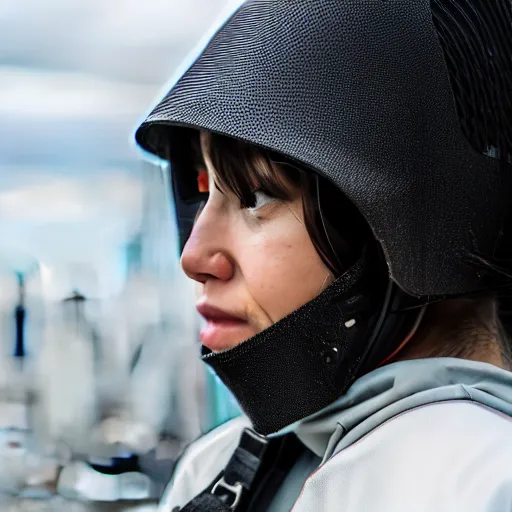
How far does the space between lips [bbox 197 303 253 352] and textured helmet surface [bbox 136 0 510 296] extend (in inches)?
7.5

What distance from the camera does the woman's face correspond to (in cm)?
78

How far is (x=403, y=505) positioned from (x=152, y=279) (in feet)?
4.12

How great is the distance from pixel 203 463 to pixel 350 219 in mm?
479

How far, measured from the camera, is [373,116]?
0.74m

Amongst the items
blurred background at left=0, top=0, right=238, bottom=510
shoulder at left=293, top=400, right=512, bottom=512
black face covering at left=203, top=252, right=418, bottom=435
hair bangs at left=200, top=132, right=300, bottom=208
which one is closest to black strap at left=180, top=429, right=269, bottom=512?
black face covering at left=203, top=252, right=418, bottom=435

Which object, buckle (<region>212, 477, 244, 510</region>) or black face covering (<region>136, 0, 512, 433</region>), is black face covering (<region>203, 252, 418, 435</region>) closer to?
black face covering (<region>136, 0, 512, 433</region>)

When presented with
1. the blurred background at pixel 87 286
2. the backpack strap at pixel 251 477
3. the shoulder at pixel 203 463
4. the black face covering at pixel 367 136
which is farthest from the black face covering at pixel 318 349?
the blurred background at pixel 87 286

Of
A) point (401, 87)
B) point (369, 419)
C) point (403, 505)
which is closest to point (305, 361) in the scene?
point (369, 419)

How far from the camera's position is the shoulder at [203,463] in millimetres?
1019

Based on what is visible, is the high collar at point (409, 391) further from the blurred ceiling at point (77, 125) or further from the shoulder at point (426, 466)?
the blurred ceiling at point (77, 125)

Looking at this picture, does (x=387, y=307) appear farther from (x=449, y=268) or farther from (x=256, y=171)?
(x=256, y=171)

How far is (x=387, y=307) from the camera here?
79cm

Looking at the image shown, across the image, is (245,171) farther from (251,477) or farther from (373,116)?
(251,477)

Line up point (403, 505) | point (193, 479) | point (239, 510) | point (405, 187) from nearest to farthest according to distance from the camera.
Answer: point (403, 505), point (405, 187), point (239, 510), point (193, 479)
